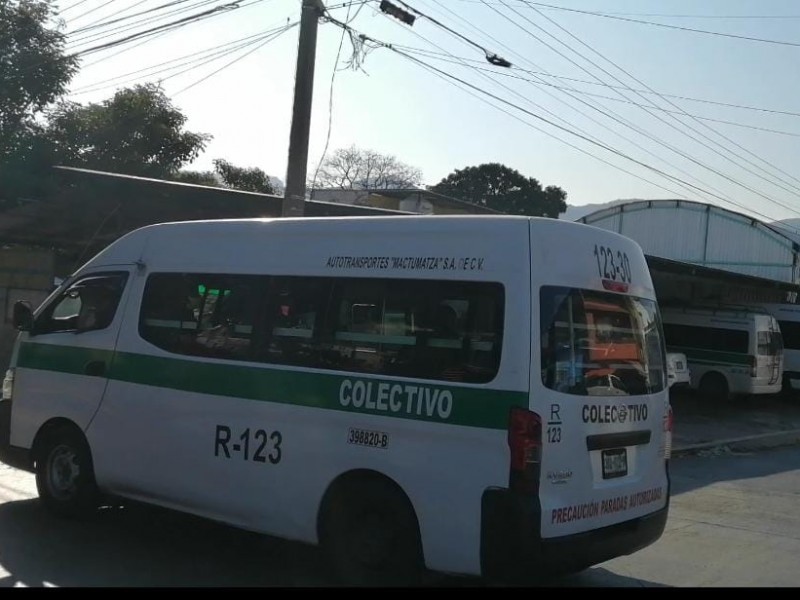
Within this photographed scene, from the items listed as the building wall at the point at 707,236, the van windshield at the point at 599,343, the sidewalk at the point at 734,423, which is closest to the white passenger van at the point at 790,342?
the sidewalk at the point at 734,423

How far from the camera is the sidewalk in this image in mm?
15391

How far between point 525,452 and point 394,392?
3.14 ft

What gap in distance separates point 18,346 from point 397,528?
4.46 meters

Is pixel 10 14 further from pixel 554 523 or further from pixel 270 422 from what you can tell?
pixel 554 523

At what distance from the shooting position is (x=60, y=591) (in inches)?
215

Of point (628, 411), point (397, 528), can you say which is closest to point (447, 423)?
point (397, 528)

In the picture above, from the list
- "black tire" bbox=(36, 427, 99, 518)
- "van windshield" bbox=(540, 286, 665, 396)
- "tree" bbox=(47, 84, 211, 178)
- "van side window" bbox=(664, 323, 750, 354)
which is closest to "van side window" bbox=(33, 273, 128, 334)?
"black tire" bbox=(36, 427, 99, 518)

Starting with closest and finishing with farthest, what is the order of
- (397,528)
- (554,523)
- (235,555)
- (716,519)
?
(554,523), (397,528), (235,555), (716,519)

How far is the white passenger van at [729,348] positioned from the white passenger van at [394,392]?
17.9 meters

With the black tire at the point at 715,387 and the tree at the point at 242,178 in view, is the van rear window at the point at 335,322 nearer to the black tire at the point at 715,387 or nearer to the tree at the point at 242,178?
the black tire at the point at 715,387

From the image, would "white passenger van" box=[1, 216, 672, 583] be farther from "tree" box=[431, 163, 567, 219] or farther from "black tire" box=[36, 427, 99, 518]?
"tree" box=[431, 163, 567, 219]

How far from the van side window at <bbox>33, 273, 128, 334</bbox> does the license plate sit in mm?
4211

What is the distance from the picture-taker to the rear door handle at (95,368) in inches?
282

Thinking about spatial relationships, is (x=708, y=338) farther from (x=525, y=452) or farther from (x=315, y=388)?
(x=525, y=452)
